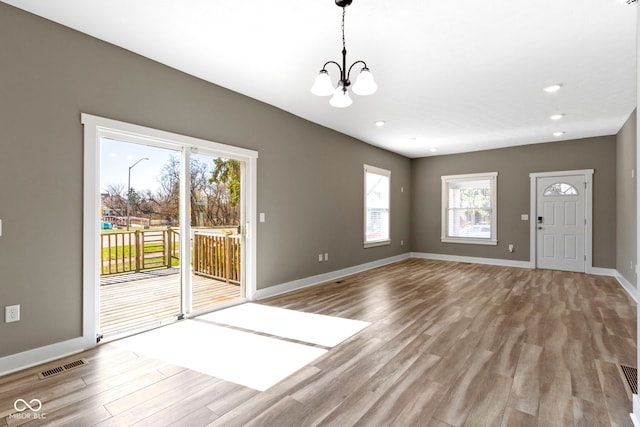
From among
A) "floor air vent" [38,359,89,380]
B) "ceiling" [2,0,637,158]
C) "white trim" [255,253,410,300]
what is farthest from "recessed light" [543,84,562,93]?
"floor air vent" [38,359,89,380]

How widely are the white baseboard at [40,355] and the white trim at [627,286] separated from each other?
673 centimetres

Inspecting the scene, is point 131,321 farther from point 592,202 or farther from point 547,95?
point 592,202

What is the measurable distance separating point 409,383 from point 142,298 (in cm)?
284

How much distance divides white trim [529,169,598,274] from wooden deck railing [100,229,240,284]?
21.0 ft

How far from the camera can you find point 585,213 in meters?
6.52

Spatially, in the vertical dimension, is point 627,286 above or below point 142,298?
below

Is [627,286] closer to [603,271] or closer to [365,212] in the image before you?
[603,271]

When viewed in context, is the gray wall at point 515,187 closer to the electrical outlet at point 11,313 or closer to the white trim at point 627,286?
the white trim at point 627,286

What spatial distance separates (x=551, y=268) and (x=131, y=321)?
7785mm

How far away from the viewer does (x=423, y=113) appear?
16.6 feet

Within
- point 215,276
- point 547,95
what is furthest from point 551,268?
point 215,276

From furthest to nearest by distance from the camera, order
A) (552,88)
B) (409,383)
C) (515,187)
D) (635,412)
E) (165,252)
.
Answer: (515,187) < (552,88) < (165,252) < (409,383) < (635,412)

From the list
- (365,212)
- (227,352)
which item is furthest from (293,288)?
(365,212)

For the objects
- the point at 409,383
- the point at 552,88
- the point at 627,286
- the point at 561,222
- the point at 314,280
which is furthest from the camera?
the point at 561,222
